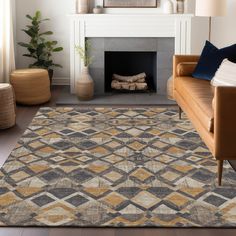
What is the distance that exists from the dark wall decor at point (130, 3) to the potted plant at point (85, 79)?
0.53 m

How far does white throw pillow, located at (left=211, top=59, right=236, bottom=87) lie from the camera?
4.02 metres

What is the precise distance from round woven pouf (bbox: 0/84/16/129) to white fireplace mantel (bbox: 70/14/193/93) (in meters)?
1.61

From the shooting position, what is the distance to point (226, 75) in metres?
4.12

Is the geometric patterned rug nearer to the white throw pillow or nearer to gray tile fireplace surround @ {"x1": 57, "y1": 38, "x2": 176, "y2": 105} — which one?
the white throw pillow

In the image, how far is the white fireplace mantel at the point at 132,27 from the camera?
235 inches

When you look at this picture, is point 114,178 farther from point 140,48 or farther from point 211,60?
point 140,48

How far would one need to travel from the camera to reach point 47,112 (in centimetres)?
527

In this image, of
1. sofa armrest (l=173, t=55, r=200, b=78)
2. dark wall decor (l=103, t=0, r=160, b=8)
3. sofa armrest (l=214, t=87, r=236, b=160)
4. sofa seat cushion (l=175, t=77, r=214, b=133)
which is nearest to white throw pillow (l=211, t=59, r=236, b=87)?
sofa seat cushion (l=175, t=77, r=214, b=133)

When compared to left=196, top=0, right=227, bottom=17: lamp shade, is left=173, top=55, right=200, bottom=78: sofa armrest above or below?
below

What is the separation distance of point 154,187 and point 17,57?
389 centimetres

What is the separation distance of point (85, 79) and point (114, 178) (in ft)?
8.86

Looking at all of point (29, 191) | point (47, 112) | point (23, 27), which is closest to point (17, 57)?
point (23, 27)

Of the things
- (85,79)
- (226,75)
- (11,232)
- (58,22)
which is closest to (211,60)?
(226,75)

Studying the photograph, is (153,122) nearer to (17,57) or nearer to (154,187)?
(154,187)
